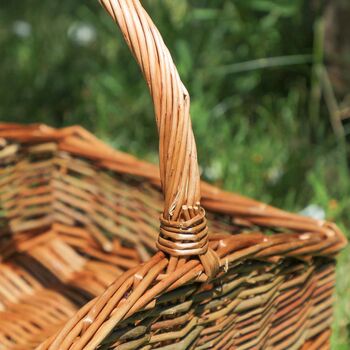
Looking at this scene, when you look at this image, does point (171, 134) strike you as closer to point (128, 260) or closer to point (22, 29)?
point (128, 260)

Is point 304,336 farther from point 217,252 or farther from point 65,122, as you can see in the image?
point 65,122

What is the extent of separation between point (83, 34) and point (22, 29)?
0.24m

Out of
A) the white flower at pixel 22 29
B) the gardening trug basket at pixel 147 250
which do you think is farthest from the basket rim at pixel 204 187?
the white flower at pixel 22 29

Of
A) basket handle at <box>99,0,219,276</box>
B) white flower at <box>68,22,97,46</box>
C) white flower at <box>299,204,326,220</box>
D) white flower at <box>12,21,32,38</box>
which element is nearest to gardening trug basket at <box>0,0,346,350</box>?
basket handle at <box>99,0,219,276</box>

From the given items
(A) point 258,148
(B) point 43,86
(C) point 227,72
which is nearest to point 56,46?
(B) point 43,86

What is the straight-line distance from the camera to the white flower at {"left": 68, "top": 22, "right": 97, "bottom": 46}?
7.63 ft

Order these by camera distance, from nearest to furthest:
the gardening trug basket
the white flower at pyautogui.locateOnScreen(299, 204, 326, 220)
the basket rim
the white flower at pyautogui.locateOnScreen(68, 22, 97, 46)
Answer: the gardening trug basket, the basket rim, the white flower at pyautogui.locateOnScreen(299, 204, 326, 220), the white flower at pyautogui.locateOnScreen(68, 22, 97, 46)

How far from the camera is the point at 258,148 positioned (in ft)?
5.59

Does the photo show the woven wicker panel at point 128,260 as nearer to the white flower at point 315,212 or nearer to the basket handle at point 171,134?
the basket handle at point 171,134

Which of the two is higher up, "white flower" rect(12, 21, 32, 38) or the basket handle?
"white flower" rect(12, 21, 32, 38)

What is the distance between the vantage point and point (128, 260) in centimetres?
131

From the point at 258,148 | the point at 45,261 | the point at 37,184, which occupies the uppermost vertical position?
the point at 258,148

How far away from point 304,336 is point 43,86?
1.29 metres

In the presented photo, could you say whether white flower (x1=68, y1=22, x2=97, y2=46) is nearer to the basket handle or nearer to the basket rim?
the basket rim
